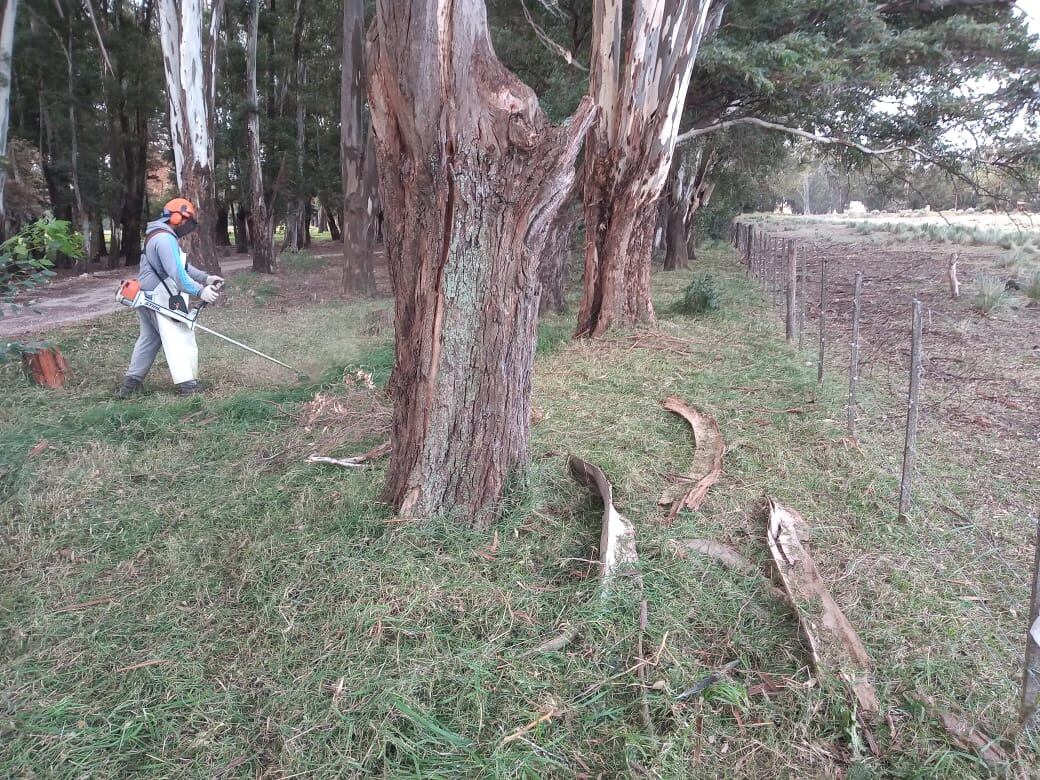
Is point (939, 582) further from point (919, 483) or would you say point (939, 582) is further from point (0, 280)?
point (0, 280)

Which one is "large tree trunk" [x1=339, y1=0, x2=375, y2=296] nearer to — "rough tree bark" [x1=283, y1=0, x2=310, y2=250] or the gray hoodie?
the gray hoodie

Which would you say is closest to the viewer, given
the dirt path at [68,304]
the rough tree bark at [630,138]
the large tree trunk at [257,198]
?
the rough tree bark at [630,138]

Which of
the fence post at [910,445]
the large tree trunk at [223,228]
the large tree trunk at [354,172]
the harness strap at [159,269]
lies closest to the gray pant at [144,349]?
the harness strap at [159,269]

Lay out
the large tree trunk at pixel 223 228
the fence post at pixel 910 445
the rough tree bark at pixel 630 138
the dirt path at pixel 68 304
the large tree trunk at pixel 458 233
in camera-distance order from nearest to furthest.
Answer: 1. the large tree trunk at pixel 458 233
2. the fence post at pixel 910 445
3. the rough tree bark at pixel 630 138
4. the dirt path at pixel 68 304
5. the large tree trunk at pixel 223 228

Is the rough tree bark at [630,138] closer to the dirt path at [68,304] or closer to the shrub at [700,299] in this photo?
the shrub at [700,299]

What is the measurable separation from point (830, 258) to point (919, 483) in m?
18.1

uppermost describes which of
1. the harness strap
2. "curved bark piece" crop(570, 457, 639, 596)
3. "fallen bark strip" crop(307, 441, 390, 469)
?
the harness strap

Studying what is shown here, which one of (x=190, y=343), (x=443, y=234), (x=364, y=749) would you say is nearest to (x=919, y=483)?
(x=443, y=234)

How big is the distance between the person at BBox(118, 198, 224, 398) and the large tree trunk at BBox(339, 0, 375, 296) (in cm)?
774

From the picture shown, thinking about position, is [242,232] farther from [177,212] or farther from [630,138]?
[177,212]

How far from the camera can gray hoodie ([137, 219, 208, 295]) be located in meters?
6.79

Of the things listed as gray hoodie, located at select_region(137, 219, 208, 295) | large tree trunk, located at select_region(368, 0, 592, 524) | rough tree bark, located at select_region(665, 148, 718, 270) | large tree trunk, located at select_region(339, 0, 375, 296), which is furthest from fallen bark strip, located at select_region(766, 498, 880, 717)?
rough tree bark, located at select_region(665, 148, 718, 270)

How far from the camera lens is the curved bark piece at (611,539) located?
3318 mm

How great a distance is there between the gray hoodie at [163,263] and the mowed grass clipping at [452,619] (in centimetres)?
203
